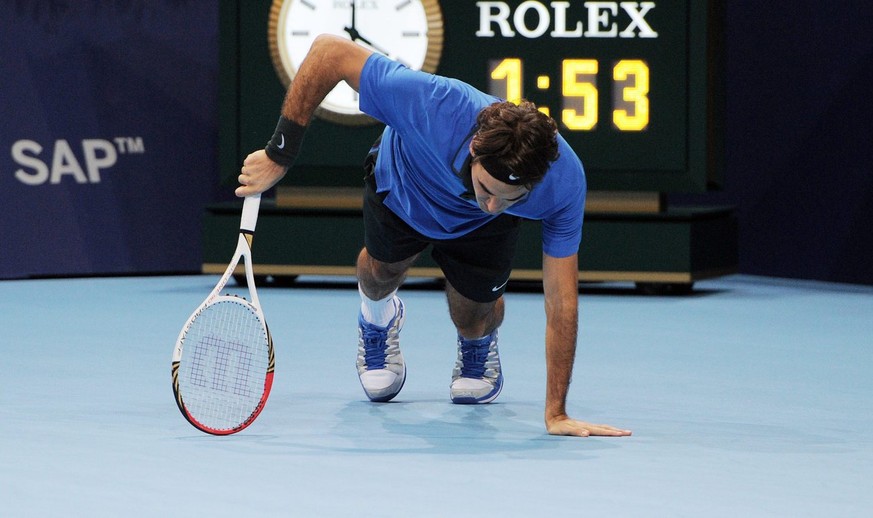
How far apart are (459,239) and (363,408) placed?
600 mm

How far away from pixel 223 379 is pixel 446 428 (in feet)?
2.34

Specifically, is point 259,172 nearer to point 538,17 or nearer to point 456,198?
point 456,198

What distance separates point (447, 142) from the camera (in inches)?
160

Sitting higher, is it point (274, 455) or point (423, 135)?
point (423, 135)

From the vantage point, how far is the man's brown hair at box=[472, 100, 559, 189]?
379 centimetres

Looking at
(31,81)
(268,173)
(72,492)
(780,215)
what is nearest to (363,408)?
(268,173)

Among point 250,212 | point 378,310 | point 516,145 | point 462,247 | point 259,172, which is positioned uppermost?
point 516,145

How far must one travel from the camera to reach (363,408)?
15.6 ft

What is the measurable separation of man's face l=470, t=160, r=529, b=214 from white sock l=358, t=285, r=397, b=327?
98 cm

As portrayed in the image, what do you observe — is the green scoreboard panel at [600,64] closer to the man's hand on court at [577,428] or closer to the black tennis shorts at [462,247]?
the black tennis shorts at [462,247]

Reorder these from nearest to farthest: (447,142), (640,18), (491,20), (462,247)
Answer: (447,142)
(462,247)
(640,18)
(491,20)

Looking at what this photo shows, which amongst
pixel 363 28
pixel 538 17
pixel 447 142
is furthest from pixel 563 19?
pixel 447 142

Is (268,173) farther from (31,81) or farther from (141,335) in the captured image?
(31,81)

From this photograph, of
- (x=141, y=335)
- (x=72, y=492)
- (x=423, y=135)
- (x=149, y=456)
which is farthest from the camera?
(x=141, y=335)
